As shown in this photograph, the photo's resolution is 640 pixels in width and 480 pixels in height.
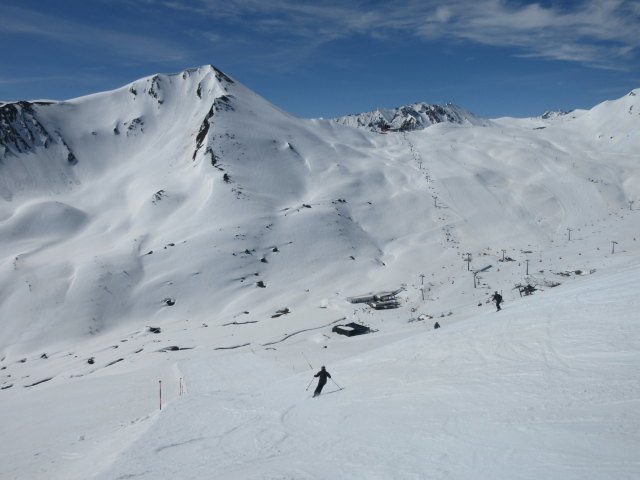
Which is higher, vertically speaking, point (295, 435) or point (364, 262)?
point (364, 262)

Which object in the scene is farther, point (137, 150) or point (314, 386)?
point (137, 150)

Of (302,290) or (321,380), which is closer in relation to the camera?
(321,380)

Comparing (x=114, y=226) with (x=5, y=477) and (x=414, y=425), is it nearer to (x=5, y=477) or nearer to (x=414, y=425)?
(x=5, y=477)

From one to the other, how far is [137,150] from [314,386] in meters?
107

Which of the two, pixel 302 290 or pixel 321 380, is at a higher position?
pixel 302 290

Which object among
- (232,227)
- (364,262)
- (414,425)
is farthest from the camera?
(232,227)

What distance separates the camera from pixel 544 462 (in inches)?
332

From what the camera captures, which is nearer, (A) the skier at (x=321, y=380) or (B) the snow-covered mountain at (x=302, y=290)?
(B) the snow-covered mountain at (x=302, y=290)

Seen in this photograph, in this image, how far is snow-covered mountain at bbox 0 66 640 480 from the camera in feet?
38.1

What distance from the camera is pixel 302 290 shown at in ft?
190

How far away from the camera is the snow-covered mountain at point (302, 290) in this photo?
11.6 m

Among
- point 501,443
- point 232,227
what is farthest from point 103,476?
point 232,227

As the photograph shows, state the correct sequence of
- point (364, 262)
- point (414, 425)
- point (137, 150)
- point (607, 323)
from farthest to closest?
point (137, 150)
point (364, 262)
point (607, 323)
point (414, 425)

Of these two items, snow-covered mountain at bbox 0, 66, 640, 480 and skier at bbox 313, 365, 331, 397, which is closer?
snow-covered mountain at bbox 0, 66, 640, 480
